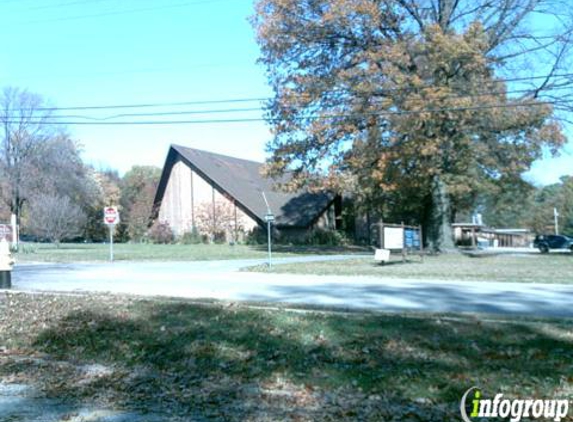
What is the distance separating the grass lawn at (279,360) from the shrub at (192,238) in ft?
140

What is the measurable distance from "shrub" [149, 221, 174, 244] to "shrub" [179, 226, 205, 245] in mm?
1596

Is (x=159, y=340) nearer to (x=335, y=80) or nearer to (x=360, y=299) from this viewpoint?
(x=360, y=299)

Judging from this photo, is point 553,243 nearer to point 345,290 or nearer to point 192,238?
point 192,238

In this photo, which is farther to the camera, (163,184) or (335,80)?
(163,184)

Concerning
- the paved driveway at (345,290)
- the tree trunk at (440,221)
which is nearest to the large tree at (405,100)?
the tree trunk at (440,221)

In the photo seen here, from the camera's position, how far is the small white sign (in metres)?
23.6

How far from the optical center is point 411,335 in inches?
303

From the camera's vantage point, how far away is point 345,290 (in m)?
13.9

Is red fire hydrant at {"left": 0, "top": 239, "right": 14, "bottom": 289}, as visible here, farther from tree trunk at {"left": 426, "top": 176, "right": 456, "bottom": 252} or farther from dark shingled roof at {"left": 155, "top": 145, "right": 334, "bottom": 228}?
dark shingled roof at {"left": 155, "top": 145, "right": 334, "bottom": 228}

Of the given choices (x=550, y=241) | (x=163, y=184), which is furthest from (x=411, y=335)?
(x=163, y=184)

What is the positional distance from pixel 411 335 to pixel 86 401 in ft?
13.9

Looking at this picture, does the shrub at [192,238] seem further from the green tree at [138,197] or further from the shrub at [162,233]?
the green tree at [138,197]
